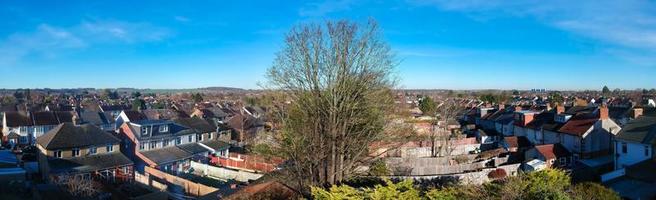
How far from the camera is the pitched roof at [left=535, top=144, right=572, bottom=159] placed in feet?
103

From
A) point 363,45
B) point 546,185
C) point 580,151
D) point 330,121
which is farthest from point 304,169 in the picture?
point 580,151

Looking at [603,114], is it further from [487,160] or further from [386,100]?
[386,100]

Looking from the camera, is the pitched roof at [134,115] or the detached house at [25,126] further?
the pitched roof at [134,115]

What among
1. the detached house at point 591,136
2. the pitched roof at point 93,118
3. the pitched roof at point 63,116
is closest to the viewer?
the detached house at point 591,136

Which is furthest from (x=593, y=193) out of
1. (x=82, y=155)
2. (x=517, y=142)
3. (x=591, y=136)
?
→ (x=82, y=155)

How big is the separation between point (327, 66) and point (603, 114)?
2721 cm

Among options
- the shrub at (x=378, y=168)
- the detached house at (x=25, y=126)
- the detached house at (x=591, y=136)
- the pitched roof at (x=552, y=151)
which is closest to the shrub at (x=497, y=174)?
the pitched roof at (x=552, y=151)

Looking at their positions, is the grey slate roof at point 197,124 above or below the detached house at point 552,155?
above

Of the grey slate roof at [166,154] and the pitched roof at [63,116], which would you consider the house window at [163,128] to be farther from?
the pitched roof at [63,116]

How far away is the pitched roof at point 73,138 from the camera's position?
29164 mm

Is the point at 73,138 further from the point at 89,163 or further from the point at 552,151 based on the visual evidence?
the point at 552,151

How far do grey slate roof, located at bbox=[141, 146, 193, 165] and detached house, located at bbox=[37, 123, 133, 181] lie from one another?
2.16 m

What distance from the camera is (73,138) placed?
1200 inches

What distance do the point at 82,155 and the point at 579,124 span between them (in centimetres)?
3826
